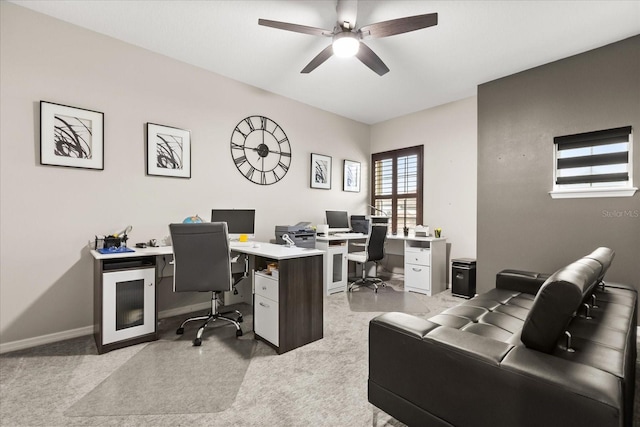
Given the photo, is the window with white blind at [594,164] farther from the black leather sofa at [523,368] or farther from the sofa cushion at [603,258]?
the black leather sofa at [523,368]

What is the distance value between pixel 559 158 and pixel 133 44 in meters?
4.93

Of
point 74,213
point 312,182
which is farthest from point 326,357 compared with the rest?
point 312,182

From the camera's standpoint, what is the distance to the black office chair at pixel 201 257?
254 centimetres

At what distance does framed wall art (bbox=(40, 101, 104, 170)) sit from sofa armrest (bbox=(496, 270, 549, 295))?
4066 mm

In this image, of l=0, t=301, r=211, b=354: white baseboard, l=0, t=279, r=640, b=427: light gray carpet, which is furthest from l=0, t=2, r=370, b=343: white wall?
l=0, t=279, r=640, b=427: light gray carpet

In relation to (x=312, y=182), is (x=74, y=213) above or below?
below

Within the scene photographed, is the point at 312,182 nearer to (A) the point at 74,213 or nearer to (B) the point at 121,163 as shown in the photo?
(B) the point at 121,163

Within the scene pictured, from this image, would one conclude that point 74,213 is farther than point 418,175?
No

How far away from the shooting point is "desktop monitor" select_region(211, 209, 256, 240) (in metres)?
3.57

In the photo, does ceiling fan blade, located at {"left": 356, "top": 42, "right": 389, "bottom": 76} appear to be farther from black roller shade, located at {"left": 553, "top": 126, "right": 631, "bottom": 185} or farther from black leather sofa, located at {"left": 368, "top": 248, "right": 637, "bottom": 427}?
black leather sofa, located at {"left": 368, "top": 248, "right": 637, "bottom": 427}

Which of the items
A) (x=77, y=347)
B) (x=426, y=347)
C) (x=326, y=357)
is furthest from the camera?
(x=77, y=347)

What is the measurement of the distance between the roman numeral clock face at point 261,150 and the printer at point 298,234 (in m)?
0.80

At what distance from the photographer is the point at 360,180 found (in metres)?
5.75

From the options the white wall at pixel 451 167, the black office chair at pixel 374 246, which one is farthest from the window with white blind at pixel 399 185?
the black office chair at pixel 374 246
